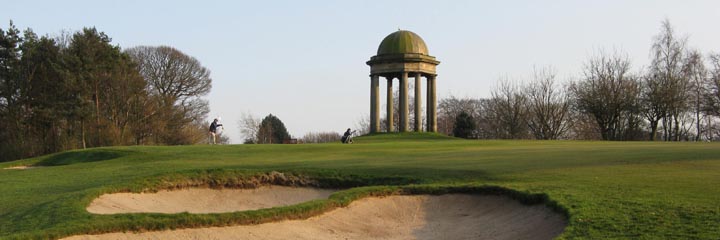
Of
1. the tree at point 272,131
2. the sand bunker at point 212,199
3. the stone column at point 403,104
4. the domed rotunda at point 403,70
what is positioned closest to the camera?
the sand bunker at point 212,199

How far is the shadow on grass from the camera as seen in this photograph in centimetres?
2777

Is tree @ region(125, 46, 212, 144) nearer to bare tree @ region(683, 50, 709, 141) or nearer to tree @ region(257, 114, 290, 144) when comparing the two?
tree @ region(257, 114, 290, 144)

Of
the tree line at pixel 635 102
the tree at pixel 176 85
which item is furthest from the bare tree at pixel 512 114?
the tree at pixel 176 85

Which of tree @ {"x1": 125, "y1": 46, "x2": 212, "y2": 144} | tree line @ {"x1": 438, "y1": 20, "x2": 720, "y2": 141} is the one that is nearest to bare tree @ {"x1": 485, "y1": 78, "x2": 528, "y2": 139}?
tree line @ {"x1": 438, "y1": 20, "x2": 720, "y2": 141}

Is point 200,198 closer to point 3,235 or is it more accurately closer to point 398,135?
point 3,235

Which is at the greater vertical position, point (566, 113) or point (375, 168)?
point (566, 113)

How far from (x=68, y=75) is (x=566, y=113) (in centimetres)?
5298

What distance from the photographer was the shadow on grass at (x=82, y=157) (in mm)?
27772

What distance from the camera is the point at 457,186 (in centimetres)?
1478

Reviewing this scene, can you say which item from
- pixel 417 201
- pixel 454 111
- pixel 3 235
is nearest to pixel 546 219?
pixel 417 201

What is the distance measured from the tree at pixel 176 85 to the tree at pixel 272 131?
35.0ft

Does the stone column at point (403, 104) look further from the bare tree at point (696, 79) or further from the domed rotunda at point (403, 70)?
the bare tree at point (696, 79)

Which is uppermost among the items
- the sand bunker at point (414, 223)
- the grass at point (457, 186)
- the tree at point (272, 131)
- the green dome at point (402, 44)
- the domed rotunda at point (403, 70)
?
the green dome at point (402, 44)

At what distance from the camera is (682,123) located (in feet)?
211
